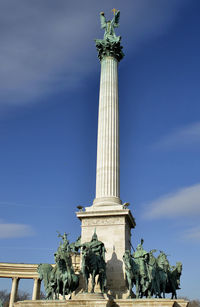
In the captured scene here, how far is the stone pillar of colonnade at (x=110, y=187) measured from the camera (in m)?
25.4

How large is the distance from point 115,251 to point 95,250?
9.97ft

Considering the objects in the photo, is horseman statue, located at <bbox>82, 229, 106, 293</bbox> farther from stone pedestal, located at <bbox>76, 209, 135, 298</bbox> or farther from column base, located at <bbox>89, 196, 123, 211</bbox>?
column base, located at <bbox>89, 196, 123, 211</bbox>

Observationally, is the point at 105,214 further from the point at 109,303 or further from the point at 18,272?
the point at 18,272

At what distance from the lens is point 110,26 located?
36.2 metres

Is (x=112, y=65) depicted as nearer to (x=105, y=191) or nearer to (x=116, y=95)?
(x=116, y=95)

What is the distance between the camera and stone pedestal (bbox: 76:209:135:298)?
2476 cm

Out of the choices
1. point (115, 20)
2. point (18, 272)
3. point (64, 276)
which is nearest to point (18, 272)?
point (18, 272)

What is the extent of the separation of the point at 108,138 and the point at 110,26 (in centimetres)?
1275

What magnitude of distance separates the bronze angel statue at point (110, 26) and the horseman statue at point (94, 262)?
20.6 meters

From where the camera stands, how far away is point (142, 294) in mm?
23875

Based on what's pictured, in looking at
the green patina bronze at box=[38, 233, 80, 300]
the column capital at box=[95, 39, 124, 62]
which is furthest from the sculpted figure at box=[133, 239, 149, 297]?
the column capital at box=[95, 39, 124, 62]

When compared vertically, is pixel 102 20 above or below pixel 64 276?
above

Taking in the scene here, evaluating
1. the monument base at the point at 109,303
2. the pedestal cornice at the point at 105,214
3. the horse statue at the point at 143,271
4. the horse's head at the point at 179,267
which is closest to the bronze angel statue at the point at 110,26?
the pedestal cornice at the point at 105,214

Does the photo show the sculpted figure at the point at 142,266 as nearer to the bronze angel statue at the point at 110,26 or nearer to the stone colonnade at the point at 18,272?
the bronze angel statue at the point at 110,26
